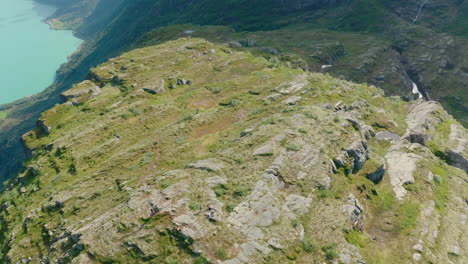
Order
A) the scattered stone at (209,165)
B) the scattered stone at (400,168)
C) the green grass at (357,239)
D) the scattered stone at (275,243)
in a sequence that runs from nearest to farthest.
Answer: the scattered stone at (275,243) → the green grass at (357,239) → the scattered stone at (209,165) → the scattered stone at (400,168)

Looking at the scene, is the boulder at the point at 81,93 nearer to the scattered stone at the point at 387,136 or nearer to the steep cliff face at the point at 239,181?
the steep cliff face at the point at 239,181

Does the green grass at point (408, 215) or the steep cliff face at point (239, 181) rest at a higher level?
the steep cliff face at point (239, 181)

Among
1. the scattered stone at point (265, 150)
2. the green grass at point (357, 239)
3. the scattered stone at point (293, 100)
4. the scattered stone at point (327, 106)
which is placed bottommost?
the green grass at point (357, 239)

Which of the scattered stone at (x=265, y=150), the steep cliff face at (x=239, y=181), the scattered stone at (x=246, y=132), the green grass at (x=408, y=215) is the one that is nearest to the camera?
the steep cliff face at (x=239, y=181)

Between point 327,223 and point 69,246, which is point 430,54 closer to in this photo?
point 327,223

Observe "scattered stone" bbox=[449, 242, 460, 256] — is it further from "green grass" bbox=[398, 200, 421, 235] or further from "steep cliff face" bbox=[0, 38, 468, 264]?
"green grass" bbox=[398, 200, 421, 235]

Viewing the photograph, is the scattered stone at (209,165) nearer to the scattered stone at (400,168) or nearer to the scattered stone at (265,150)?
Answer: the scattered stone at (265,150)

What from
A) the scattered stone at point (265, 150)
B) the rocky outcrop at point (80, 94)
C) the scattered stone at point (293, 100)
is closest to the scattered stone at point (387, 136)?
the scattered stone at point (293, 100)

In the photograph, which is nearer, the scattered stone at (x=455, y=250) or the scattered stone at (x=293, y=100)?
the scattered stone at (x=455, y=250)

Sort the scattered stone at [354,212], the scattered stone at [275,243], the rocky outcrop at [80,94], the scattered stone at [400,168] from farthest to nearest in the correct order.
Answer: the rocky outcrop at [80,94]
the scattered stone at [400,168]
the scattered stone at [354,212]
the scattered stone at [275,243]

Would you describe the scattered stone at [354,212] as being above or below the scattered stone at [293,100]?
below
